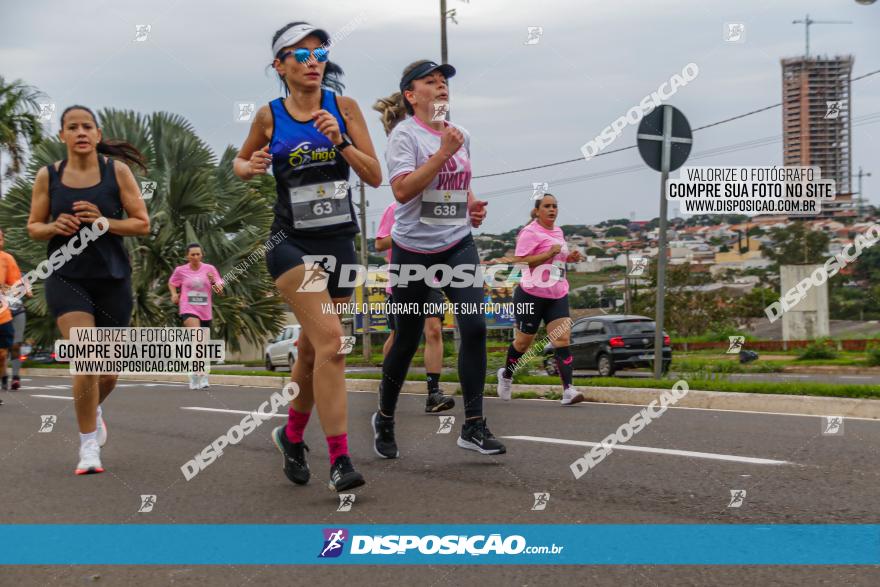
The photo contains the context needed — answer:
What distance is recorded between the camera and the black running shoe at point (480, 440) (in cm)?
542

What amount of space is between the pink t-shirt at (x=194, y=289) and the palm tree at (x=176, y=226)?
927 centimetres

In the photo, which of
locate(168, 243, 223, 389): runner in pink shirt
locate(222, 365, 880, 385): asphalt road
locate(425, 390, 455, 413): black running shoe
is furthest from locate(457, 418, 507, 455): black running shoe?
locate(168, 243, 223, 389): runner in pink shirt

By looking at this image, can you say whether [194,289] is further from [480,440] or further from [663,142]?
[480,440]

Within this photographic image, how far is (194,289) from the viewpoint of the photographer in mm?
13312

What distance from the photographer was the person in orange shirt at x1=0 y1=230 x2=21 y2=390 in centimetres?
1166

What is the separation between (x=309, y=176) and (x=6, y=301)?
335 inches

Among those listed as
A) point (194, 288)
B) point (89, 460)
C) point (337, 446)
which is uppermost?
point (194, 288)

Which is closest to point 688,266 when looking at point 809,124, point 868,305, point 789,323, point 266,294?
point 868,305

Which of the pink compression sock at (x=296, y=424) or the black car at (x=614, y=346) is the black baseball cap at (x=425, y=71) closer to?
the pink compression sock at (x=296, y=424)

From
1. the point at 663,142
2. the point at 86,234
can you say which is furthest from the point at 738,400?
the point at 86,234

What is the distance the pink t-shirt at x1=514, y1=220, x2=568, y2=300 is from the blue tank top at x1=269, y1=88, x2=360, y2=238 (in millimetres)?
5009

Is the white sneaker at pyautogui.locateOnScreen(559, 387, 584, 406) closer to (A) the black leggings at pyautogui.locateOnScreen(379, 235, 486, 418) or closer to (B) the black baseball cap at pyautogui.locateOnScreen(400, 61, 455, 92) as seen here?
(A) the black leggings at pyautogui.locateOnScreen(379, 235, 486, 418)

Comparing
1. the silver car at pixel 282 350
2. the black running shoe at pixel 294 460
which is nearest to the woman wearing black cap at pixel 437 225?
the black running shoe at pixel 294 460

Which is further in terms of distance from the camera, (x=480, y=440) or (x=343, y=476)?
(x=480, y=440)
